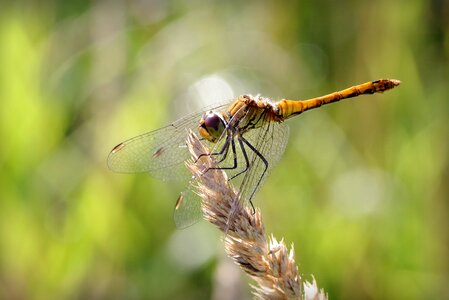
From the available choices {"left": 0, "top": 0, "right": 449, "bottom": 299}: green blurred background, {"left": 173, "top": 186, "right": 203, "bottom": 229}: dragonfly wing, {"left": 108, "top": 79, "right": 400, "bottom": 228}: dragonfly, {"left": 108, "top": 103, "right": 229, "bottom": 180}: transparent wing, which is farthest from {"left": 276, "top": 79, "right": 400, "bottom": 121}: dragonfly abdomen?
{"left": 0, "top": 0, "right": 449, "bottom": 299}: green blurred background

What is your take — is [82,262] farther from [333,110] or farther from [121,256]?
[333,110]

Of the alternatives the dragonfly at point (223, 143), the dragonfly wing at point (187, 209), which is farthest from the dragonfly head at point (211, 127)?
the dragonfly wing at point (187, 209)

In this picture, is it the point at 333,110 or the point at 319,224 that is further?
the point at 333,110

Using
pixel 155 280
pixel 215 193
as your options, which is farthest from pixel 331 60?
pixel 215 193

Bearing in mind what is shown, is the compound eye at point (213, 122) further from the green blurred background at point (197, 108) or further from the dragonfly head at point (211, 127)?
the green blurred background at point (197, 108)

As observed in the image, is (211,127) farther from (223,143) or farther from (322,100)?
(322,100)

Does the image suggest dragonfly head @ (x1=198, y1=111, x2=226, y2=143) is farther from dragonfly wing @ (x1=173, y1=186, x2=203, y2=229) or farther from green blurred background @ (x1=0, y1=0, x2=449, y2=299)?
green blurred background @ (x1=0, y1=0, x2=449, y2=299)

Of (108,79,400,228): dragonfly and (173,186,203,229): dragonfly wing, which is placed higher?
(108,79,400,228): dragonfly
